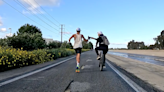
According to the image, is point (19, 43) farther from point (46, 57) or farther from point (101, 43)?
point (101, 43)

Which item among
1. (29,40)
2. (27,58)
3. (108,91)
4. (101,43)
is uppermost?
(29,40)

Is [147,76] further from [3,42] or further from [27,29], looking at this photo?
[27,29]

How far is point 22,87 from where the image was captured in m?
4.93

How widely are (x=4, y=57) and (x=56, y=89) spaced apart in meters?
4.97

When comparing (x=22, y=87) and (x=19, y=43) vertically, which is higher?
(x=19, y=43)

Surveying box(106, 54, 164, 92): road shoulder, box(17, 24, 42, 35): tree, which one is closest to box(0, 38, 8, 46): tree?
box(106, 54, 164, 92): road shoulder

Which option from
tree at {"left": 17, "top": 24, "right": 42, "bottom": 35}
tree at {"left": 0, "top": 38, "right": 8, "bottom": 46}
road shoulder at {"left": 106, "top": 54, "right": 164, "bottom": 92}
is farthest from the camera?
tree at {"left": 17, "top": 24, "right": 42, "bottom": 35}

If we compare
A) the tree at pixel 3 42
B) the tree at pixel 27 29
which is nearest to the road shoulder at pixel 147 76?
the tree at pixel 3 42

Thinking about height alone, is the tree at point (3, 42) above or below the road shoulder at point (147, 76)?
above

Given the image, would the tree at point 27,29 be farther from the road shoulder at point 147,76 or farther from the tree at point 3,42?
the road shoulder at point 147,76

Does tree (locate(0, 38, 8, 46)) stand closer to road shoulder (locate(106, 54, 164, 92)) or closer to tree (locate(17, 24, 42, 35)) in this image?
road shoulder (locate(106, 54, 164, 92))

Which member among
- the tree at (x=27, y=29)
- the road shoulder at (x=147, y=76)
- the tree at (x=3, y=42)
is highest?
the tree at (x=27, y=29)

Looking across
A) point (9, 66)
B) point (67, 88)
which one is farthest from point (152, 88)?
point (9, 66)

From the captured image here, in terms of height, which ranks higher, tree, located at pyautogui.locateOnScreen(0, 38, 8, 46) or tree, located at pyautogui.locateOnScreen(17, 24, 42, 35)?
tree, located at pyautogui.locateOnScreen(17, 24, 42, 35)
